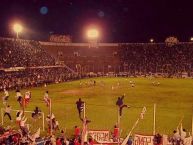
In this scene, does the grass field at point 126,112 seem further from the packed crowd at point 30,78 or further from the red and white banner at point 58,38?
the red and white banner at point 58,38

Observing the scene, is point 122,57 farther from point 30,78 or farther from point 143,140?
point 143,140

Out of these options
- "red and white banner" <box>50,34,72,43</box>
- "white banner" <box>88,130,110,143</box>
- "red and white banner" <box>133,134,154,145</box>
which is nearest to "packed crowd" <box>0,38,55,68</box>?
"red and white banner" <box>50,34,72,43</box>

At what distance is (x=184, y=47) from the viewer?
10575 cm

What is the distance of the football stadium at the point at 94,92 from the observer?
19359 millimetres

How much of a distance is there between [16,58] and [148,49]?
50583mm

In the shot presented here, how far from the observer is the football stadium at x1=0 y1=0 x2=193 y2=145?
1936cm

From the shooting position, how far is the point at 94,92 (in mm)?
50469

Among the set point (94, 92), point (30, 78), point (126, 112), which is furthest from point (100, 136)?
point (30, 78)

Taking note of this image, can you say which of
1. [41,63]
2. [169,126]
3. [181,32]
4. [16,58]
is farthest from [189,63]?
[169,126]

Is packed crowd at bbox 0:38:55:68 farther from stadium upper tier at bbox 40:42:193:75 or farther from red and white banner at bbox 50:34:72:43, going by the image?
red and white banner at bbox 50:34:72:43

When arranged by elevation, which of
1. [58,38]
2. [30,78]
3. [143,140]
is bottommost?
[143,140]

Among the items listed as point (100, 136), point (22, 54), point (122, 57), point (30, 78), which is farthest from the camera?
point (122, 57)

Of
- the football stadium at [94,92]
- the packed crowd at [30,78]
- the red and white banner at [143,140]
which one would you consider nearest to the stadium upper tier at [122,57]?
the football stadium at [94,92]

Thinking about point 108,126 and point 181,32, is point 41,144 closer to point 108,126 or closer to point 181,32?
point 108,126
